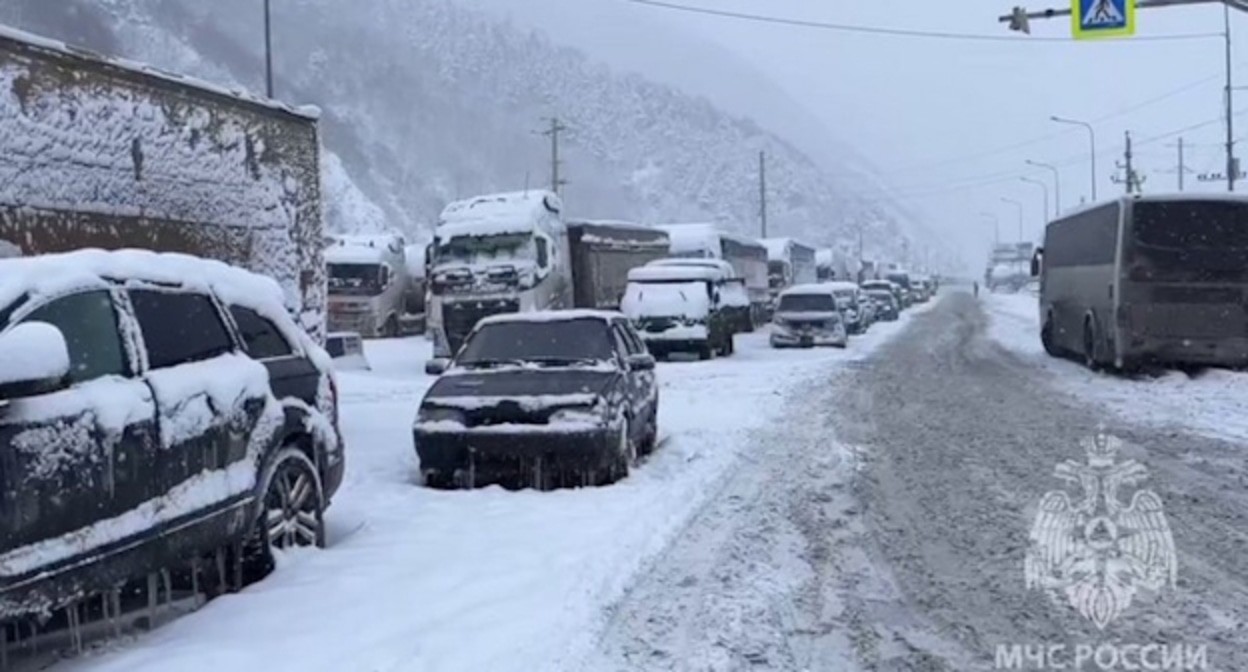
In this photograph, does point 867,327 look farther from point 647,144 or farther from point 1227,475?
point 647,144

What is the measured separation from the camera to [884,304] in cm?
5619

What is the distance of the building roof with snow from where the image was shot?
24625 mm

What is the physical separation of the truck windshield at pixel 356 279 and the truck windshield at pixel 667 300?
8.97m

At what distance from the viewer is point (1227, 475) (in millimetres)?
9836

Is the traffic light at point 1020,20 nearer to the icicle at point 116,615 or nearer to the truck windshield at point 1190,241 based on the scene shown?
the truck windshield at point 1190,241

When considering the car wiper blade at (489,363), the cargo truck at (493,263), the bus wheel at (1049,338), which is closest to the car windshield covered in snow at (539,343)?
the car wiper blade at (489,363)

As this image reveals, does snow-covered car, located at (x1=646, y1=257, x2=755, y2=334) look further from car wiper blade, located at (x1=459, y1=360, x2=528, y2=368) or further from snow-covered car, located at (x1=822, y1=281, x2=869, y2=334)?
car wiper blade, located at (x1=459, y1=360, x2=528, y2=368)

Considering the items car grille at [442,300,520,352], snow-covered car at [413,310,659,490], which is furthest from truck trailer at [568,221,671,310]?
snow-covered car at [413,310,659,490]

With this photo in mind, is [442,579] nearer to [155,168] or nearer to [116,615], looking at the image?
[116,615]

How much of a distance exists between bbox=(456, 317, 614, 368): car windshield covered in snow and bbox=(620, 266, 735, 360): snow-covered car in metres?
15.5

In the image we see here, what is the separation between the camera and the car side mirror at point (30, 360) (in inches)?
168

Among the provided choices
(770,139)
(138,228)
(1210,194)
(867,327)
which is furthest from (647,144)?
(138,228)

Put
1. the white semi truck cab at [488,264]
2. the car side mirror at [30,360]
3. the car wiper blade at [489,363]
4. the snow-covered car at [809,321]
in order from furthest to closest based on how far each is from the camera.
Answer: the snow-covered car at [809,321], the white semi truck cab at [488,264], the car wiper blade at [489,363], the car side mirror at [30,360]

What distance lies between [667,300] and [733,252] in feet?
51.1
